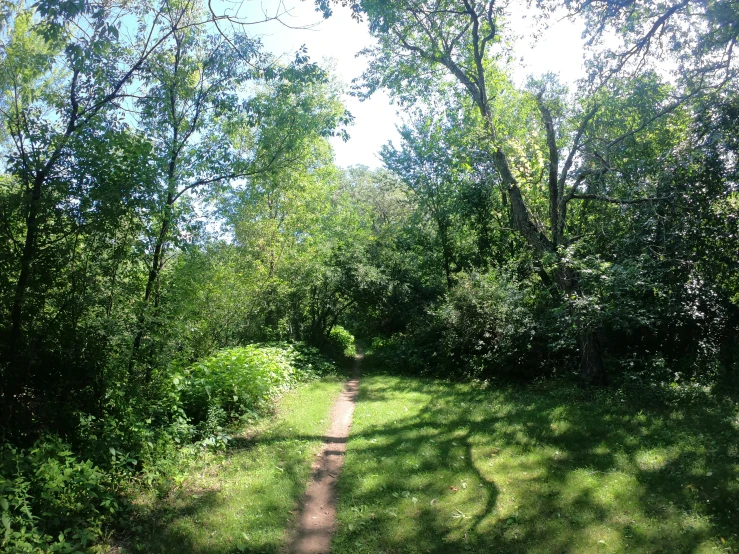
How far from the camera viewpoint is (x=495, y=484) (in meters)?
6.40

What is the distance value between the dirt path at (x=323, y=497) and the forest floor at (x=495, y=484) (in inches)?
5.2

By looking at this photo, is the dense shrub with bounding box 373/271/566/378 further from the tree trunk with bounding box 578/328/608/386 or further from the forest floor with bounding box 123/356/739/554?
the forest floor with bounding box 123/356/739/554

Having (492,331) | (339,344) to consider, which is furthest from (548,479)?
(339,344)

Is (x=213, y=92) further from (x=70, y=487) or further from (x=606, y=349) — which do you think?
(x=606, y=349)

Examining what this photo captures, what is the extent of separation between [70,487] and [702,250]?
12857 mm

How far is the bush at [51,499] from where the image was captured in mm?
4094

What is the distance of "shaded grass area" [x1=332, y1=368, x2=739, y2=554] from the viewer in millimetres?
5051

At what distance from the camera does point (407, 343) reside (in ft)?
62.6

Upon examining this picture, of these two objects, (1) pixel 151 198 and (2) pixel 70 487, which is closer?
(2) pixel 70 487

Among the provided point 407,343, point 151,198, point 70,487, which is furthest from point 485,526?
point 407,343

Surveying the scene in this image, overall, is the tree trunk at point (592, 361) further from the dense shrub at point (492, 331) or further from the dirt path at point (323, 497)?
the dirt path at point (323, 497)

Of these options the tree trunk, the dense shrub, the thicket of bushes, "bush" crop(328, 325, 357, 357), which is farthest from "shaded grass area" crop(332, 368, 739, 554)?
"bush" crop(328, 325, 357, 357)

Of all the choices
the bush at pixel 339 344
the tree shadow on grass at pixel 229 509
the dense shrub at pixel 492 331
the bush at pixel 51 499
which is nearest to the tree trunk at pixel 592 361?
the dense shrub at pixel 492 331

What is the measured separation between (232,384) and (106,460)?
3.91 metres
